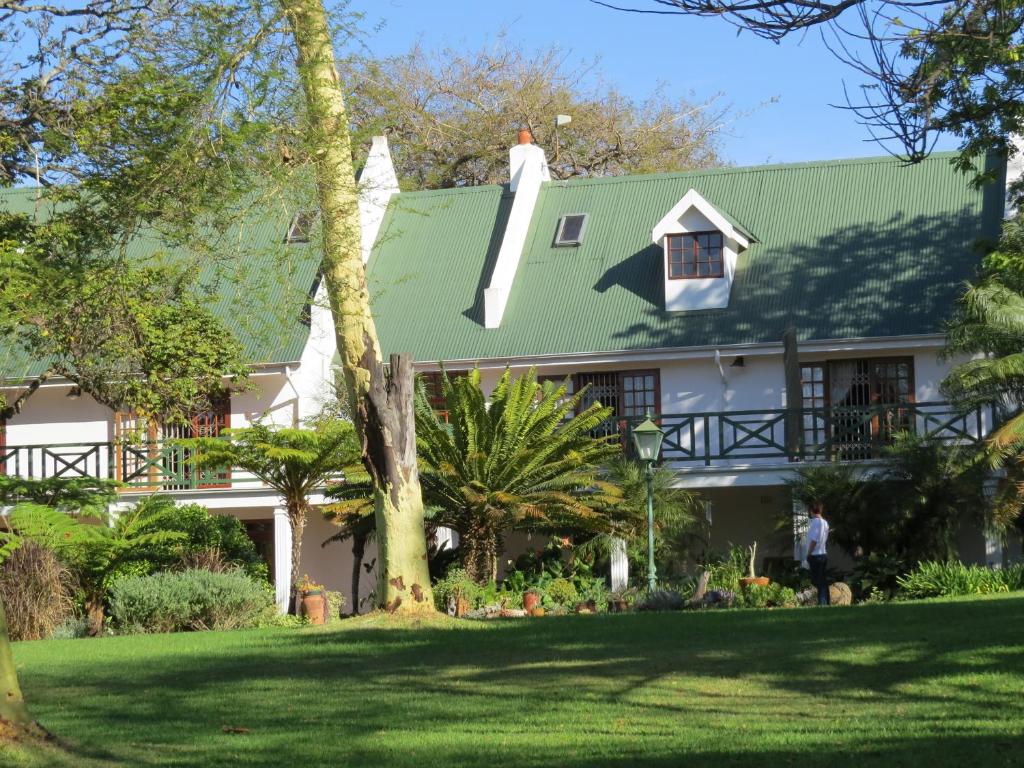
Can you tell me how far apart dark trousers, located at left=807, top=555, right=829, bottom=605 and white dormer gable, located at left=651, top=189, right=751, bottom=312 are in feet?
27.4

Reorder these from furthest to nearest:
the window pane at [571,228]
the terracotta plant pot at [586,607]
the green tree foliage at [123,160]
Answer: the window pane at [571,228] → the terracotta plant pot at [586,607] → the green tree foliage at [123,160]

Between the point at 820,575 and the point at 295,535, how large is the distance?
8739 mm

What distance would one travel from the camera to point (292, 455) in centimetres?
2309

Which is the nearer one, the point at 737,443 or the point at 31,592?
the point at 31,592

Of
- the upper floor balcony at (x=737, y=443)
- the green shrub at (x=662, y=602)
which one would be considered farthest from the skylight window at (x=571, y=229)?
the green shrub at (x=662, y=602)

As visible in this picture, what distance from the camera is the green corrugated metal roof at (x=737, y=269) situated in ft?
85.3

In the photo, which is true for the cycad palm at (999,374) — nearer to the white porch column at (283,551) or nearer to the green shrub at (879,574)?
the green shrub at (879,574)

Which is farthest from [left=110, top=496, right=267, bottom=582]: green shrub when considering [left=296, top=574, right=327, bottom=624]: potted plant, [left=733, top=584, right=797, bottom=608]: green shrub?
[left=733, top=584, right=797, bottom=608]: green shrub

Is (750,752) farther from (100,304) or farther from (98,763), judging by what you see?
(100,304)

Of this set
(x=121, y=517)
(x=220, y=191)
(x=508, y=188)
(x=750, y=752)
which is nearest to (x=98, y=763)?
(x=750, y=752)

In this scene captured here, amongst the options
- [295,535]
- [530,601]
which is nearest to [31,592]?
[295,535]

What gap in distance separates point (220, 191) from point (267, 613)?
7.84m

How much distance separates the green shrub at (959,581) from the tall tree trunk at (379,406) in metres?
6.58

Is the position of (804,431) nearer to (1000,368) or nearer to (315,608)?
(1000,368)
